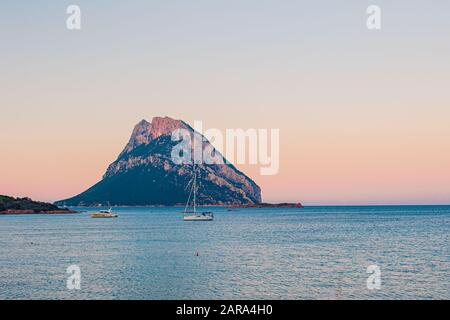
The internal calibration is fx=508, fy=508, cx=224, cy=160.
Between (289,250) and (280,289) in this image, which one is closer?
(280,289)

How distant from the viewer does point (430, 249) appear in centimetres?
9675

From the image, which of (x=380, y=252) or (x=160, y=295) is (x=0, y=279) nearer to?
(x=160, y=295)

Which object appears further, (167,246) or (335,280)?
(167,246)

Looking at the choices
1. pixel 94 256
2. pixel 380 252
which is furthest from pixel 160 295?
pixel 380 252

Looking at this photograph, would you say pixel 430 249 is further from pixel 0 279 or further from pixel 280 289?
pixel 0 279

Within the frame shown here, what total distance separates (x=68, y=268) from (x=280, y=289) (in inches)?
1332

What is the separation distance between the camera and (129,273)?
220ft
